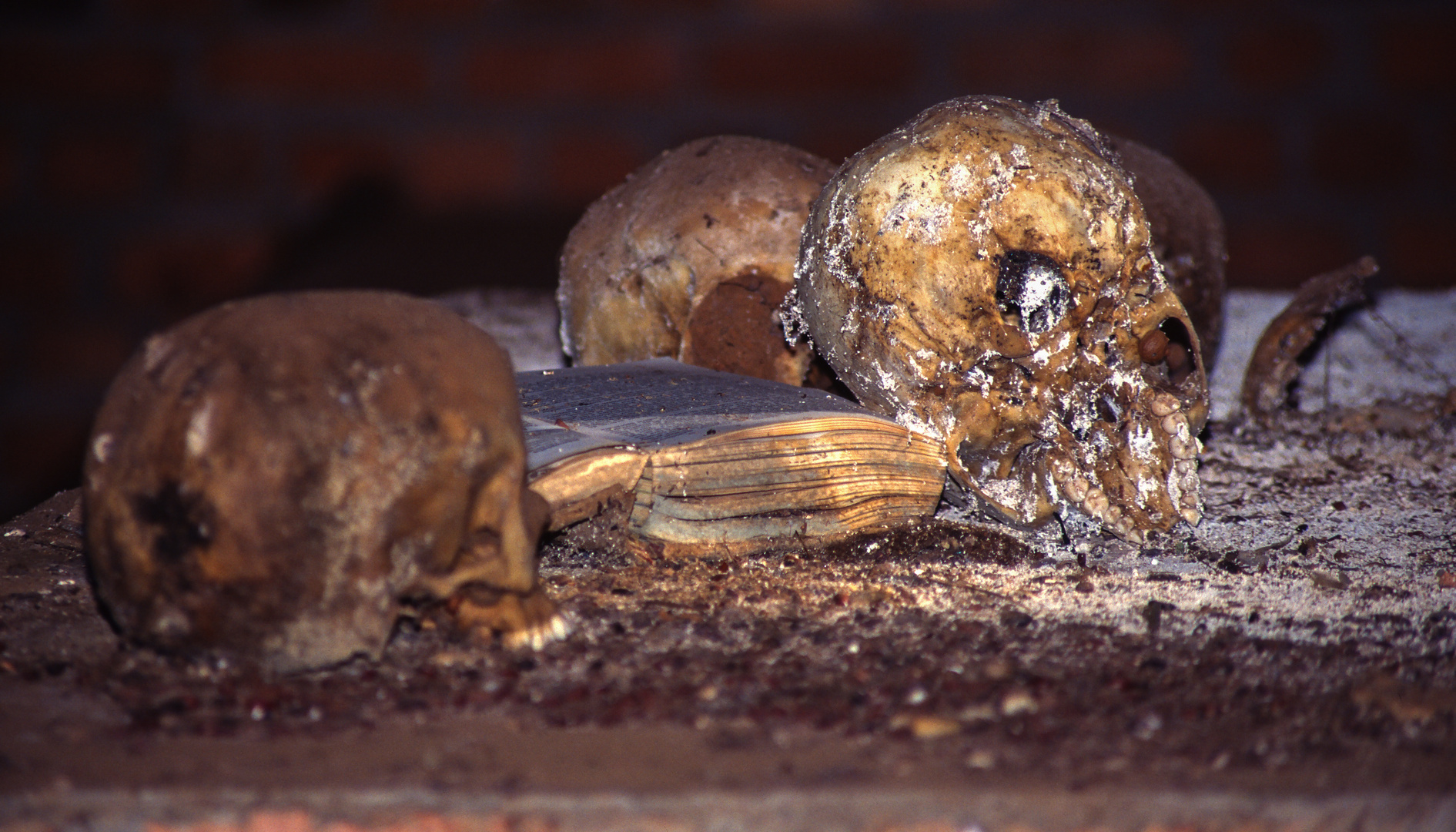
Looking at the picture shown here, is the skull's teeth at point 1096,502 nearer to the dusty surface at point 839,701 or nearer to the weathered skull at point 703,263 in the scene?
the dusty surface at point 839,701

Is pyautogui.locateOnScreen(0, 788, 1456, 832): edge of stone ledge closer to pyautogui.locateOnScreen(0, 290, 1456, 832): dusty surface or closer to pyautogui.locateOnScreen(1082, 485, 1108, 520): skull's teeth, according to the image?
pyautogui.locateOnScreen(0, 290, 1456, 832): dusty surface

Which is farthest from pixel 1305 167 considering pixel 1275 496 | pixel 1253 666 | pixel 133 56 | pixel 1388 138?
pixel 133 56

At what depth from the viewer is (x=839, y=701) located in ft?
4.14

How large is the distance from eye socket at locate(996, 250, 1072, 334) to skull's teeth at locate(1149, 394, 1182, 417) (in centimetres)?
17

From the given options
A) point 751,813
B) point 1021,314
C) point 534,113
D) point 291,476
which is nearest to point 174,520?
point 291,476

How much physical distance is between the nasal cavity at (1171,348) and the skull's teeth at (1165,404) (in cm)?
8

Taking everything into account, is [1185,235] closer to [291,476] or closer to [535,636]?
[535,636]

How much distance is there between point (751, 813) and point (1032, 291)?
3.08ft

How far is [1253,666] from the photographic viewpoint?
1.35m

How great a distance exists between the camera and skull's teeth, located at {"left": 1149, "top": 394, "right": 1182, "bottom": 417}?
1.75m

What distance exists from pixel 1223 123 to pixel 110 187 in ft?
11.0

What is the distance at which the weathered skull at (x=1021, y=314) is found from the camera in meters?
1.74

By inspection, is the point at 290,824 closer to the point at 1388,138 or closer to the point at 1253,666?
the point at 1253,666

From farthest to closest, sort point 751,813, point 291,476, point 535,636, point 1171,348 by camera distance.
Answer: point 1171,348
point 535,636
point 291,476
point 751,813
